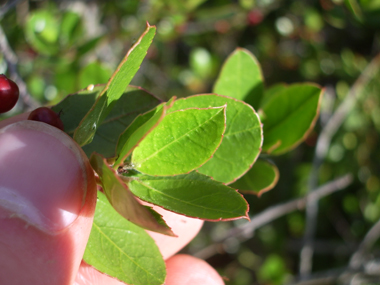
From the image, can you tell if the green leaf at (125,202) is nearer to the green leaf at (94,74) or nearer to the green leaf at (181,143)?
the green leaf at (181,143)

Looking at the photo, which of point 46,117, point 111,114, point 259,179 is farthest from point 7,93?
point 259,179

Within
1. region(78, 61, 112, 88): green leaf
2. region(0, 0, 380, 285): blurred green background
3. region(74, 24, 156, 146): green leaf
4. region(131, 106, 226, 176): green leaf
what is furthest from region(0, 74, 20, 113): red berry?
region(0, 0, 380, 285): blurred green background

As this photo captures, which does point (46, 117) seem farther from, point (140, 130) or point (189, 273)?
point (189, 273)

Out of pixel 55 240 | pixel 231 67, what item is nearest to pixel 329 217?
pixel 231 67

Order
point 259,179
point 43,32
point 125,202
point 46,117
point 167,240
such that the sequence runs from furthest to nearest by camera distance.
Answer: point 43,32
point 167,240
point 259,179
point 46,117
point 125,202

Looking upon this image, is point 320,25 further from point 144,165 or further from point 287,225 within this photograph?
point 144,165

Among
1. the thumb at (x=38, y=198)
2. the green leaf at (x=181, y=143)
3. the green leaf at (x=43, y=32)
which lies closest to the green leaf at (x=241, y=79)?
the green leaf at (x=181, y=143)
